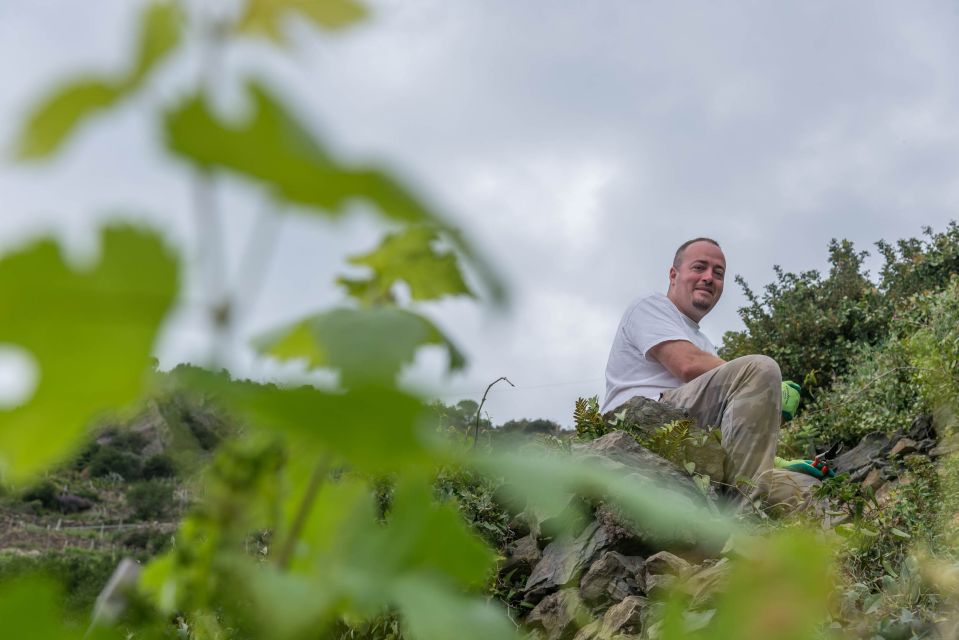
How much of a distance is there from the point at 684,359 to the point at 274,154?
3888 mm

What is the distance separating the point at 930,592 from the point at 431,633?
2165 mm

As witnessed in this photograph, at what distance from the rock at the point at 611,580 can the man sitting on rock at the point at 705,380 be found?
32.8 inches

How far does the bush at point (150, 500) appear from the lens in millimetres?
7348

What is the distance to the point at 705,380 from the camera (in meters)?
3.79

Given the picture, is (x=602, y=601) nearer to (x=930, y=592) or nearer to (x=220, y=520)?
(x=930, y=592)

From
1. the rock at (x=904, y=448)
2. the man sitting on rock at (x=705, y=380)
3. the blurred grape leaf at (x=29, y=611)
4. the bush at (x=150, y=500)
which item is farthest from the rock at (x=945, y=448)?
the bush at (x=150, y=500)

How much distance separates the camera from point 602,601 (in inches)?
96.0

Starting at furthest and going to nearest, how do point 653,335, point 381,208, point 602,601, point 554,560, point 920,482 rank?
point 653,335
point 920,482
point 554,560
point 602,601
point 381,208

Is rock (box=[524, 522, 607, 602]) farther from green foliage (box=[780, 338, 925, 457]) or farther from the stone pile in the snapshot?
green foliage (box=[780, 338, 925, 457])

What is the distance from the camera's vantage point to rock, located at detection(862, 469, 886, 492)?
4.45 m

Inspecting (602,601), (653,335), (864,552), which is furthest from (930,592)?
(653,335)

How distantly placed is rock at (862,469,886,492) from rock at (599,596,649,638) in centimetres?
295

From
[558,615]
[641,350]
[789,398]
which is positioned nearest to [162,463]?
[558,615]

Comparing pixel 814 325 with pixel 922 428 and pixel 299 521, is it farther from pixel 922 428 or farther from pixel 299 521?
pixel 299 521
